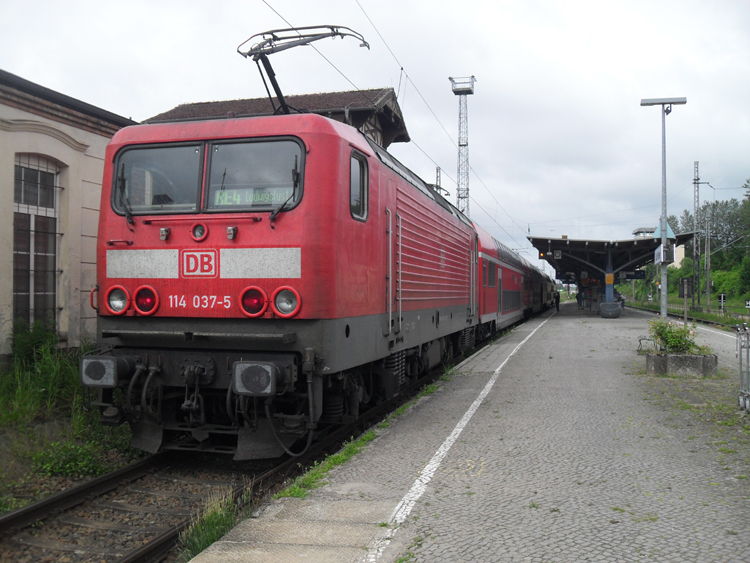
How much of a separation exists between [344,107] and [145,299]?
16.1m

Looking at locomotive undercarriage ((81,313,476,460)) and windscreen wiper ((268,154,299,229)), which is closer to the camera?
locomotive undercarriage ((81,313,476,460))

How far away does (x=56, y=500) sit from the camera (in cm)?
475

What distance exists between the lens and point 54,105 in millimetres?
8508

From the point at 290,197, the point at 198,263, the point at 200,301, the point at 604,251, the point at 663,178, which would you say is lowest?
the point at 200,301

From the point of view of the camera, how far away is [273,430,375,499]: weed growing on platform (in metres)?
4.80

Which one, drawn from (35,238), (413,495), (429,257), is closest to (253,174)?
(413,495)

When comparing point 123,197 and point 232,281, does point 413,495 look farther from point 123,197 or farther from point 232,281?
point 123,197

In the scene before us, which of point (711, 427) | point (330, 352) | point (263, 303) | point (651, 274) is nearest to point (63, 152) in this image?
point (263, 303)

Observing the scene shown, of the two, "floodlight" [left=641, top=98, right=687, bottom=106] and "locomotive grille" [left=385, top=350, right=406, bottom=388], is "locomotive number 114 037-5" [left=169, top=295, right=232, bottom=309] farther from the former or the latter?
"floodlight" [left=641, top=98, right=687, bottom=106]

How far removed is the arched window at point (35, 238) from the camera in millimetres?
8164

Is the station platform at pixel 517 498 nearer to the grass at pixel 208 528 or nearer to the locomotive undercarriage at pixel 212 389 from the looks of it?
the grass at pixel 208 528

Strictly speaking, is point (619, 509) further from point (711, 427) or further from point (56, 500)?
point (56, 500)

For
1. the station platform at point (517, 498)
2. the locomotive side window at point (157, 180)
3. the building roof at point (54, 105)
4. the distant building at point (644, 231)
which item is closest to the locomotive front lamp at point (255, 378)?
the station platform at point (517, 498)

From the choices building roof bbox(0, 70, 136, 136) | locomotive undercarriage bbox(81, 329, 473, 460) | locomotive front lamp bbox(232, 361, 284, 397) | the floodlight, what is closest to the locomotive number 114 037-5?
locomotive undercarriage bbox(81, 329, 473, 460)
